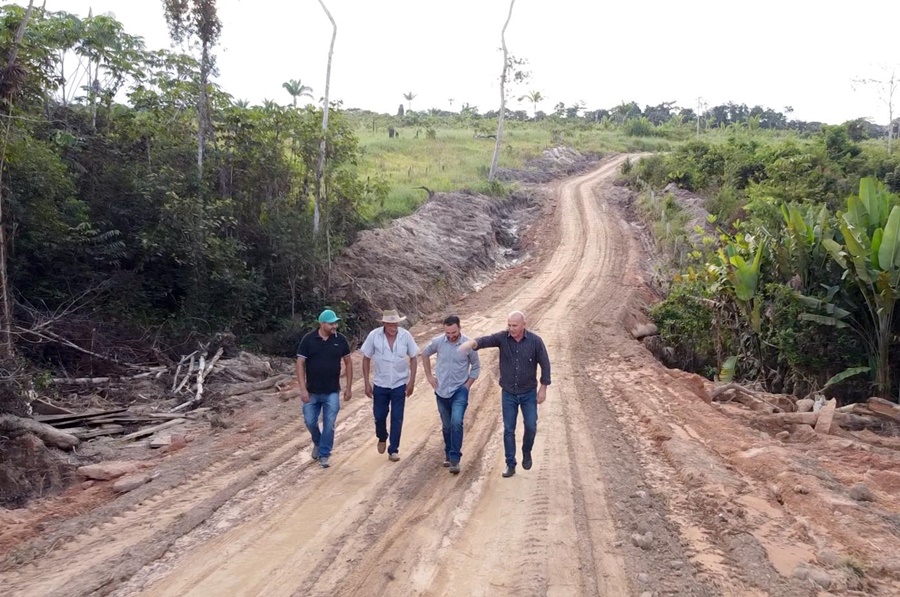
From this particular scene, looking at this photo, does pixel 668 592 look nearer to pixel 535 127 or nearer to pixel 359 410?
→ pixel 359 410

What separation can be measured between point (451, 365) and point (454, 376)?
4.8 inches

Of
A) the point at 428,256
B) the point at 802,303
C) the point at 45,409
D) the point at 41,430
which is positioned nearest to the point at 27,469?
the point at 41,430

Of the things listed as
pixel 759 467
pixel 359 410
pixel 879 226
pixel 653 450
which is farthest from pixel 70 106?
pixel 879 226

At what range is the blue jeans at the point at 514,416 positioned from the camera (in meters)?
6.83

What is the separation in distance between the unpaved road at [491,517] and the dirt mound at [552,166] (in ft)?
97.5

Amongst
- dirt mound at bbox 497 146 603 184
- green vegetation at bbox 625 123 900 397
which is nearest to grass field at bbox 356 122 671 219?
dirt mound at bbox 497 146 603 184

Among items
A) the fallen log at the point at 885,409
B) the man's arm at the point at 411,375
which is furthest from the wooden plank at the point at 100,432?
the fallen log at the point at 885,409

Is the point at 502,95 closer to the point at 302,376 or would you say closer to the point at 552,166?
the point at 552,166

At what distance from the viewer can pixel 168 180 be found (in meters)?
12.9

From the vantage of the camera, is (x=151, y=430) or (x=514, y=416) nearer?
(x=514, y=416)

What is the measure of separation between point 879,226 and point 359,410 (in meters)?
8.70

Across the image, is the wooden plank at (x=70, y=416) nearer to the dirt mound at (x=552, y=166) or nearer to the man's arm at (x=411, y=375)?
the man's arm at (x=411, y=375)

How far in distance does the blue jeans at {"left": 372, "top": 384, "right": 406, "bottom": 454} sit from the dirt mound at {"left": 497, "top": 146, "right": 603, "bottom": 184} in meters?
30.5

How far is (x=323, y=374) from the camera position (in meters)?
7.10
